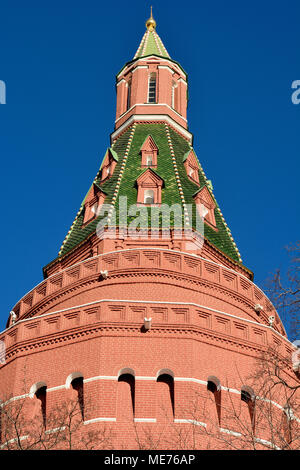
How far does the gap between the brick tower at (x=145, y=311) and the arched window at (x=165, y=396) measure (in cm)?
4

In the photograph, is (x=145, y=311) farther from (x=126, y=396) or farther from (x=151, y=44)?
(x=151, y=44)

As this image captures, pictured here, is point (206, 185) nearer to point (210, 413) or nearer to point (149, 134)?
point (149, 134)

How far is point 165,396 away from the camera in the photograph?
2497 centimetres

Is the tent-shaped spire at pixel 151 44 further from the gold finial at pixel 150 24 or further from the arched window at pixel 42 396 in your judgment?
the arched window at pixel 42 396

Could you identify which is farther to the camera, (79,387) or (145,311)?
(145,311)

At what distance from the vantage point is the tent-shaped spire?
1716 inches

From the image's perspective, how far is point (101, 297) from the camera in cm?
2909

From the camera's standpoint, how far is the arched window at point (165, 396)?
24.4 meters

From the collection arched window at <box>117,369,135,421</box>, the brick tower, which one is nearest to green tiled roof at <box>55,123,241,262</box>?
the brick tower

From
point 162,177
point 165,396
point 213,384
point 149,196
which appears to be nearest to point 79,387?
point 165,396

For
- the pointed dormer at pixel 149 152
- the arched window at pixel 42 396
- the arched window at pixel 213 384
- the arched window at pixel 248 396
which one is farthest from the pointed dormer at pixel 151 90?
the arched window at pixel 248 396

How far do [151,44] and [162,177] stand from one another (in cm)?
1233
